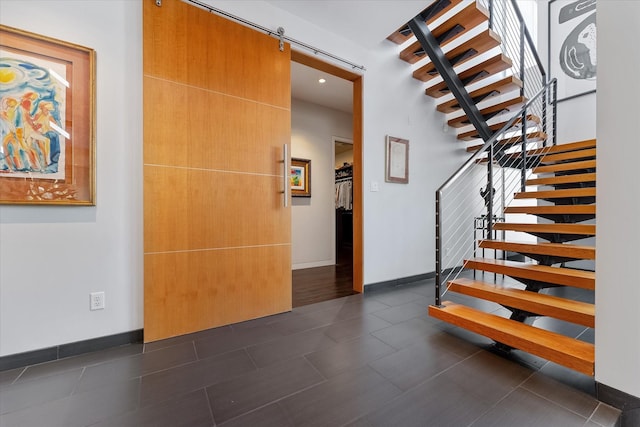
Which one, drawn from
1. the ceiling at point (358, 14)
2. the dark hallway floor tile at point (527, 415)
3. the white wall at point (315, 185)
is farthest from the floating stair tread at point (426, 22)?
the dark hallway floor tile at point (527, 415)

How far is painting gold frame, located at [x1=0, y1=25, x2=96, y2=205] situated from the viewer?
4.88 ft

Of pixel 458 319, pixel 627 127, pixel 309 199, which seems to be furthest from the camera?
pixel 309 199

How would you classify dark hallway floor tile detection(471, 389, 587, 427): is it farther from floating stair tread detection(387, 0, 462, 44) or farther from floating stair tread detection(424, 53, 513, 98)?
floating stair tread detection(387, 0, 462, 44)

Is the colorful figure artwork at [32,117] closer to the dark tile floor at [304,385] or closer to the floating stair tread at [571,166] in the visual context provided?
the dark tile floor at [304,385]

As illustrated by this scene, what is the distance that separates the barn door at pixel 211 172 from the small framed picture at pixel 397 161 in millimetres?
1320

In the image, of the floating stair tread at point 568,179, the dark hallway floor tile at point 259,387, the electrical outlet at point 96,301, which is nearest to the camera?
the dark hallway floor tile at point 259,387

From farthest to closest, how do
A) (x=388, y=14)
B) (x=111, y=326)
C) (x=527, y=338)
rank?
(x=388, y=14) → (x=111, y=326) → (x=527, y=338)

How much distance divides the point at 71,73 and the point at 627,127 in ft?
9.76

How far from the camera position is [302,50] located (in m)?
2.49

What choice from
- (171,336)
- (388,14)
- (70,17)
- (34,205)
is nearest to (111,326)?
(171,336)

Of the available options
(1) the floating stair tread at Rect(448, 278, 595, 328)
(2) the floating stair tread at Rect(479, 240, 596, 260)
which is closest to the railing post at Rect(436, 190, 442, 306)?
(1) the floating stair tread at Rect(448, 278, 595, 328)

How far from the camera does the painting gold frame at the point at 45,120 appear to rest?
1.49 meters

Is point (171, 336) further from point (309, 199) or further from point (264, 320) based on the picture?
point (309, 199)

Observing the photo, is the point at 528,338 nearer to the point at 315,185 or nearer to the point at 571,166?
the point at 571,166
